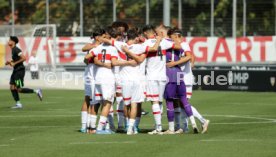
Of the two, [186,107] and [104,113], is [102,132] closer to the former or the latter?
[104,113]

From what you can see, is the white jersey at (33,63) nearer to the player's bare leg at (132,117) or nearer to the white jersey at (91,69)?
the white jersey at (91,69)

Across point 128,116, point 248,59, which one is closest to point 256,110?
point 128,116

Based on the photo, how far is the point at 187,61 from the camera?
18.8m

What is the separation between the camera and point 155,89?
18.5 metres

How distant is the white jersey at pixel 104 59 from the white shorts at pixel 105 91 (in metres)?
0.09

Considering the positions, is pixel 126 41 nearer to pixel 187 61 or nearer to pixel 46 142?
pixel 187 61

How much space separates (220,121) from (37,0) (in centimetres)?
3289

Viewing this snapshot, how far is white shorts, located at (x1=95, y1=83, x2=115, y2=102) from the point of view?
1845 centimetres

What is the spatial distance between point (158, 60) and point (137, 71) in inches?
20.3

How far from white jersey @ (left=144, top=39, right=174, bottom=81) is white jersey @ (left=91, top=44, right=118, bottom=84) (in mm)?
737

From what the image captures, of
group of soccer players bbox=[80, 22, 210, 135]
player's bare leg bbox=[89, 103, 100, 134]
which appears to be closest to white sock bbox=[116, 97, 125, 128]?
group of soccer players bbox=[80, 22, 210, 135]

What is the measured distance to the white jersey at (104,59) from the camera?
723 inches

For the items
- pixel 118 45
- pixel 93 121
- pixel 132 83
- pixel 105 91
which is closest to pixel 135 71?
pixel 132 83

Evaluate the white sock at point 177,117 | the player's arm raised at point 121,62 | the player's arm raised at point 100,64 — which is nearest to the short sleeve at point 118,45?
the player's arm raised at point 121,62
